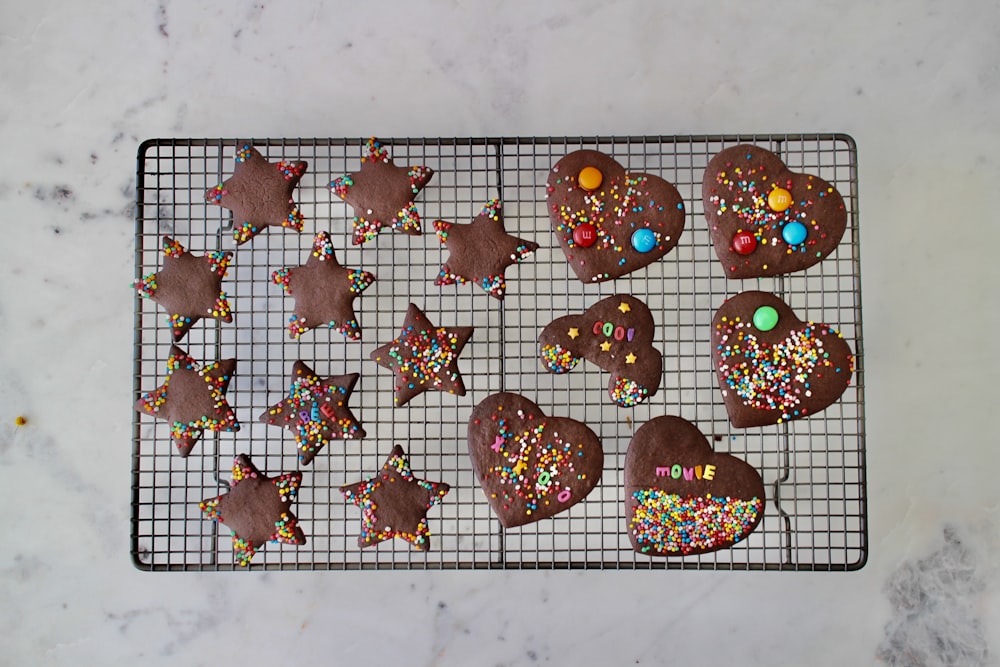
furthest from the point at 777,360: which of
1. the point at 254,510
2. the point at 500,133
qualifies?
the point at 254,510

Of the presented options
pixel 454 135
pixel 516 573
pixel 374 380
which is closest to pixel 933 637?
pixel 516 573

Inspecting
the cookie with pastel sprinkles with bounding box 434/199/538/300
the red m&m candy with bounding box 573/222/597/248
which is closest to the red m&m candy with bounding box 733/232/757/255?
the red m&m candy with bounding box 573/222/597/248

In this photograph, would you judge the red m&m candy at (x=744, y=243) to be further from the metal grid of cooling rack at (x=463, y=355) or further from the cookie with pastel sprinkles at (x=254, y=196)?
the cookie with pastel sprinkles at (x=254, y=196)

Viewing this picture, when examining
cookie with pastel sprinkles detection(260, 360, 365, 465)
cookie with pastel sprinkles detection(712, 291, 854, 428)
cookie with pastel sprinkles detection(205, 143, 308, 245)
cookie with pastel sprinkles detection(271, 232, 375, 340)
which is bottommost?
cookie with pastel sprinkles detection(260, 360, 365, 465)

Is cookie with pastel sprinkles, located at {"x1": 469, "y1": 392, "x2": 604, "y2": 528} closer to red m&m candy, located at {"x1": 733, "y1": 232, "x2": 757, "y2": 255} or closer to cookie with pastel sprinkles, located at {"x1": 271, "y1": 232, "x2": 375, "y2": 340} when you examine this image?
cookie with pastel sprinkles, located at {"x1": 271, "y1": 232, "x2": 375, "y2": 340}

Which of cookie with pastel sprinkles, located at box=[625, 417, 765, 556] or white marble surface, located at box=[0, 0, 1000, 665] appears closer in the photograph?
cookie with pastel sprinkles, located at box=[625, 417, 765, 556]

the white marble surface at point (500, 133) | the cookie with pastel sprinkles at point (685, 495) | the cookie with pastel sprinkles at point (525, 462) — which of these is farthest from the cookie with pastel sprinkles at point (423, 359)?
the white marble surface at point (500, 133)
